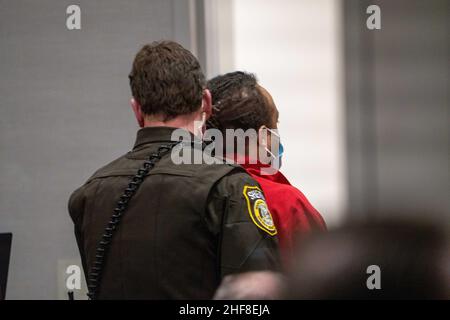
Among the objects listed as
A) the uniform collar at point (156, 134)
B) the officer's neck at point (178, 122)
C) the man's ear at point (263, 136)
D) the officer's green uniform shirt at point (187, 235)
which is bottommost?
the officer's green uniform shirt at point (187, 235)

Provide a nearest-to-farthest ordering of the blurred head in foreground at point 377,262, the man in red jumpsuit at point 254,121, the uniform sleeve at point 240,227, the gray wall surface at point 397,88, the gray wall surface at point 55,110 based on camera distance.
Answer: the blurred head in foreground at point 377,262
the uniform sleeve at point 240,227
the man in red jumpsuit at point 254,121
the gray wall surface at point 55,110
the gray wall surface at point 397,88

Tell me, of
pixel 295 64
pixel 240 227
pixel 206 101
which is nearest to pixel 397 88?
pixel 295 64

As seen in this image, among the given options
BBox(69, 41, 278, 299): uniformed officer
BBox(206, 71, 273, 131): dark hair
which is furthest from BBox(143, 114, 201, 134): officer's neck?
BBox(206, 71, 273, 131): dark hair

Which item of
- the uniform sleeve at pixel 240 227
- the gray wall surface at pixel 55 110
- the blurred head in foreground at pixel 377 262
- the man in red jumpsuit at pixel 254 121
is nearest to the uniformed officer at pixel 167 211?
the uniform sleeve at pixel 240 227

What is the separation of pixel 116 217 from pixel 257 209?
0.25m

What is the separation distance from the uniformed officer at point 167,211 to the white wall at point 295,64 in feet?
4.58

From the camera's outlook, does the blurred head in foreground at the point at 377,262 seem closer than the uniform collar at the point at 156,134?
Yes

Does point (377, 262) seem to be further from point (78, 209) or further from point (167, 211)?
point (78, 209)

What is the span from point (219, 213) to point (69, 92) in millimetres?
1600

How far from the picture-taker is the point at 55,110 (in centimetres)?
265

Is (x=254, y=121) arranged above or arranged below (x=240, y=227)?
above

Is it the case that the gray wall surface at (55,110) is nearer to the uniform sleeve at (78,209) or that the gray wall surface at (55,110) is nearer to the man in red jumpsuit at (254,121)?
Answer: the man in red jumpsuit at (254,121)

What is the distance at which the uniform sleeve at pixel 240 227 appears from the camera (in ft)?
3.82

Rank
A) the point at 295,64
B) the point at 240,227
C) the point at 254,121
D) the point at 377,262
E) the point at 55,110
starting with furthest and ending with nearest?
the point at 295,64 < the point at 55,110 < the point at 254,121 < the point at 240,227 < the point at 377,262
